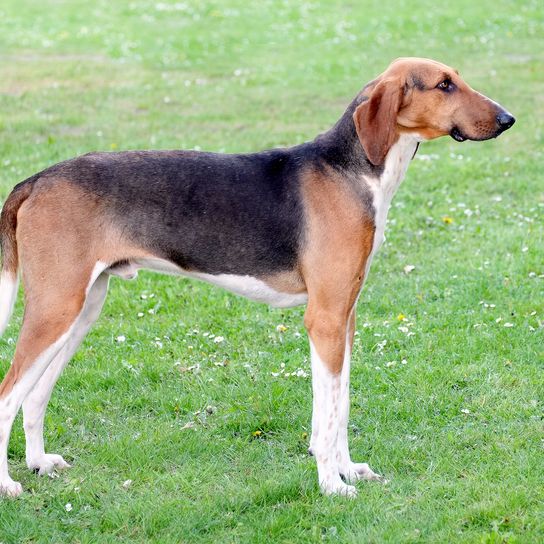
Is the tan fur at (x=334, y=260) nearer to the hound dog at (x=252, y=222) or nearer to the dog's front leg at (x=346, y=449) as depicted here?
the hound dog at (x=252, y=222)

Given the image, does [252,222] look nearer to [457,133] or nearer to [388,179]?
[388,179]

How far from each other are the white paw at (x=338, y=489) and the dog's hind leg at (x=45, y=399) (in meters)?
1.46

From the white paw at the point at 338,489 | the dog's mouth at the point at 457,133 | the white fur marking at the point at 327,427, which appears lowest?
the white paw at the point at 338,489

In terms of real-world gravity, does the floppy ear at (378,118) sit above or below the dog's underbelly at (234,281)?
above

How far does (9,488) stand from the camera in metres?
5.07

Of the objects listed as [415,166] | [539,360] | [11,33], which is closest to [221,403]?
[539,360]

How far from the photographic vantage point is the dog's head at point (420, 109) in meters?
4.80

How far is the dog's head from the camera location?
4.80 m

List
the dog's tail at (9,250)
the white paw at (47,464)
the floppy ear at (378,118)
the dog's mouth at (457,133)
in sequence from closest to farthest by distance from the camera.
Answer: the floppy ear at (378,118) → the dog's mouth at (457,133) → the dog's tail at (9,250) → the white paw at (47,464)

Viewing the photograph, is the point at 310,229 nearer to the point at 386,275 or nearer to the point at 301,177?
the point at 301,177

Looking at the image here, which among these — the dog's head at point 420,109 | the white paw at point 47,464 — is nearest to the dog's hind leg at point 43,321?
the white paw at point 47,464

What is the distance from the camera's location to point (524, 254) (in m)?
8.08

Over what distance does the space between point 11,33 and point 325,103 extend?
8.20 meters

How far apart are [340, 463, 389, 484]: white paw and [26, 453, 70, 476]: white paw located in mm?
1545
